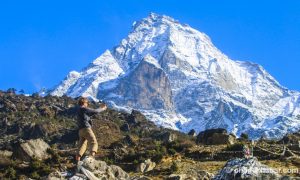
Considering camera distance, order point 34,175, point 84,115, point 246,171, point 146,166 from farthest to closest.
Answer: point 146,166
point 34,175
point 84,115
point 246,171

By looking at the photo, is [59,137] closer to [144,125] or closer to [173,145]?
[144,125]

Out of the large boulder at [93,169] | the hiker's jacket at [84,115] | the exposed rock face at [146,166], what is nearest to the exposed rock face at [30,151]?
the exposed rock face at [146,166]

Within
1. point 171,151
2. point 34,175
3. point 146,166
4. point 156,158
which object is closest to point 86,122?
point 34,175

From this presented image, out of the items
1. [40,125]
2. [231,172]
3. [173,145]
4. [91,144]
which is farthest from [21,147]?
[40,125]

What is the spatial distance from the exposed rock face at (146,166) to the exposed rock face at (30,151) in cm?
981

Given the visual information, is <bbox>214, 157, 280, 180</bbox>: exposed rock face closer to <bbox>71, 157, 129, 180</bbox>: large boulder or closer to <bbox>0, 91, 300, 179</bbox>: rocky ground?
<bbox>0, 91, 300, 179</bbox>: rocky ground

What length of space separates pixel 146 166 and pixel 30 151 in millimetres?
11629

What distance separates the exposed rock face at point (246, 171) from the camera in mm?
14633

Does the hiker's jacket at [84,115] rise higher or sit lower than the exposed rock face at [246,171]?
higher

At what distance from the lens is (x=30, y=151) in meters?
47.6

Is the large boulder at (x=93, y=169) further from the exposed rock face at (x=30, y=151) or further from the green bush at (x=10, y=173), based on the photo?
the exposed rock face at (x=30, y=151)

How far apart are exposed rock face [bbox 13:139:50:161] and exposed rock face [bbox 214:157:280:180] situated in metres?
32.6

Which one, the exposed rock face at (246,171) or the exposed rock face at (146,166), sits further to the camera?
the exposed rock face at (146,166)

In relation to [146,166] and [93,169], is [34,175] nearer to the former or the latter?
[146,166]
